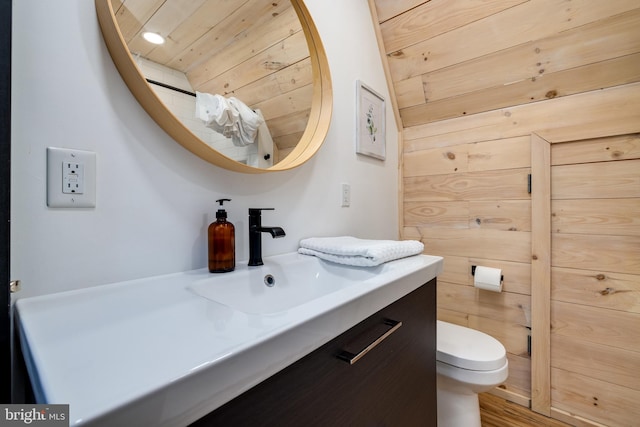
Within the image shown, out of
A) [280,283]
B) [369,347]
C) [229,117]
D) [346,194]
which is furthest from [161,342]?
[346,194]

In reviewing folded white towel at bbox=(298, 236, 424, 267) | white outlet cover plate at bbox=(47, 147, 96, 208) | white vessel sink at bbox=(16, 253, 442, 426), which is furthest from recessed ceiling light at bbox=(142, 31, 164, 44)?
folded white towel at bbox=(298, 236, 424, 267)

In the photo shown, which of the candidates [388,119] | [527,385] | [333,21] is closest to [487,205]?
[388,119]

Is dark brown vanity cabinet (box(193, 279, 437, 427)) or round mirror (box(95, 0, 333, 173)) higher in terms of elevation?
round mirror (box(95, 0, 333, 173))

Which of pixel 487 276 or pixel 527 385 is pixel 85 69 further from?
pixel 527 385

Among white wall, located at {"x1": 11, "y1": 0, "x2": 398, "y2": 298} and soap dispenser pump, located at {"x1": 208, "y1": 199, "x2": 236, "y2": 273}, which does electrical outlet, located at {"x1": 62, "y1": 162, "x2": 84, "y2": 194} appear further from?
soap dispenser pump, located at {"x1": 208, "y1": 199, "x2": 236, "y2": 273}

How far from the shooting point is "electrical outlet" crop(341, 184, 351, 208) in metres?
1.29

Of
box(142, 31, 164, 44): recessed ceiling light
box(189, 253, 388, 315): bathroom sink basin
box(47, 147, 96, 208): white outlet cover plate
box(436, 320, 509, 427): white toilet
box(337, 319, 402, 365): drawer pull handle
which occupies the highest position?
Answer: box(142, 31, 164, 44): recessed ceiling light

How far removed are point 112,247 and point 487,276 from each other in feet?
4.94

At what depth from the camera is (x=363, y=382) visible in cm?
57

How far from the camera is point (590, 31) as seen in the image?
3.75 ft

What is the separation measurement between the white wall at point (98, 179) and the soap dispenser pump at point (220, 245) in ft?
0.21

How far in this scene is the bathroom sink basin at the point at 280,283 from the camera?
700mm

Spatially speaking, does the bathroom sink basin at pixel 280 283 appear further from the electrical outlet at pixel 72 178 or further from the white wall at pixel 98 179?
the electrical outlet at pixel 72 178

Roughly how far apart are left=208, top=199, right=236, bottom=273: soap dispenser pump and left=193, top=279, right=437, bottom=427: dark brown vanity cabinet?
0.39 meters
